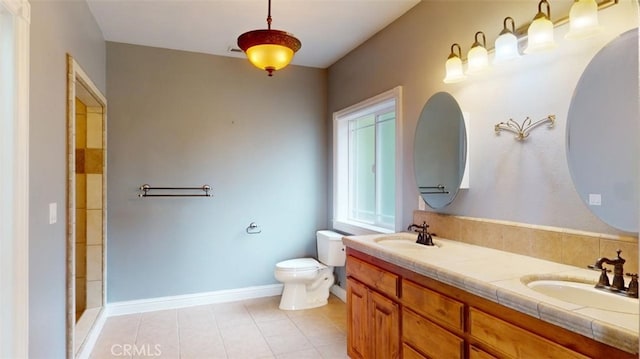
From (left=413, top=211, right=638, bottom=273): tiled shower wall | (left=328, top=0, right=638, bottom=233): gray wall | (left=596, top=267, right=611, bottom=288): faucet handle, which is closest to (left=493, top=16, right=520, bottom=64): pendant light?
(left=328, top=0, right=638, bottom=233): gray wall

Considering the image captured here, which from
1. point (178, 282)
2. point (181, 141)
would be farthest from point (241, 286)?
point (181, 141)

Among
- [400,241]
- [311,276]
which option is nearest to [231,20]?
[400,241]

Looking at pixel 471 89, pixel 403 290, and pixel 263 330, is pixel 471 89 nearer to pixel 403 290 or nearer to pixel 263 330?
pixel 403 290

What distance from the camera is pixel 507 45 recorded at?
1.85 m

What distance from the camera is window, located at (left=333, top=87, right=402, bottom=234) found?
10.4 ft

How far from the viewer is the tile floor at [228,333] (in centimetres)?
271

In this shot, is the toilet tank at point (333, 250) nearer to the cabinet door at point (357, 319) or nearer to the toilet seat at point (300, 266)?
the toilet seat at point (300, 266)

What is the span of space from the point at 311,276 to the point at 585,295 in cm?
248

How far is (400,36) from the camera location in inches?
114

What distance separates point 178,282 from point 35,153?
7.55ft

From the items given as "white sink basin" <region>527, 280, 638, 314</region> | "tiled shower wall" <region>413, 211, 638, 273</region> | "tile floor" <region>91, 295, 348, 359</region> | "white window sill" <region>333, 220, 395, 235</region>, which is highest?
"tiled shower wall" <region>413, 211, 638, 273</region>

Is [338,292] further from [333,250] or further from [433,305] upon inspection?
[433,305]

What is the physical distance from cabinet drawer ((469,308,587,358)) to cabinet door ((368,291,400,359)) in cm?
56
